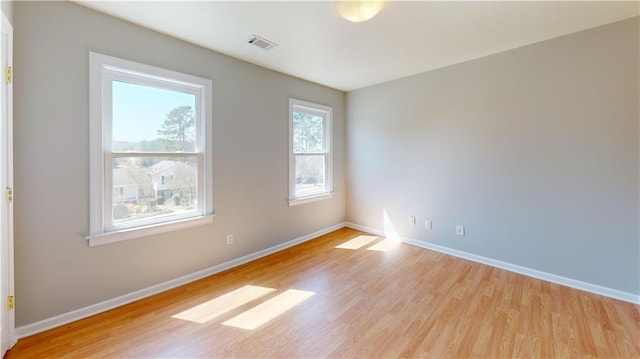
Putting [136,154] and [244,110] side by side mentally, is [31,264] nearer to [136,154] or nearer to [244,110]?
[136,154]

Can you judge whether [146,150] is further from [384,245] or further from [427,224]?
[427,224]

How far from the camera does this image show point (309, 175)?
426cm

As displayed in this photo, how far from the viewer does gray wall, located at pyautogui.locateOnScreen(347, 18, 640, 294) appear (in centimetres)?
240

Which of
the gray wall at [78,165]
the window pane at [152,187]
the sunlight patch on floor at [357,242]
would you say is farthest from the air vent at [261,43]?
the sunlight patch on floor at [357,242]

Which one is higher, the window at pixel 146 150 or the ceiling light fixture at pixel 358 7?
the ceiling light fixture at pixel 358 7

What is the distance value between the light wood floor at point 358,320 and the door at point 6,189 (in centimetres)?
22

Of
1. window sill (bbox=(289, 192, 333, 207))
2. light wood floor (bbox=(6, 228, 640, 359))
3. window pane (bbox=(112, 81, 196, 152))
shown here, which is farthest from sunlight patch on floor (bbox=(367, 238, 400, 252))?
window pane (bbox=(112, 81, 196, 152))

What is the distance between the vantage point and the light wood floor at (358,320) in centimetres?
180

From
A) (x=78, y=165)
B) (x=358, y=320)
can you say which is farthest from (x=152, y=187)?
(x=358, y=320)

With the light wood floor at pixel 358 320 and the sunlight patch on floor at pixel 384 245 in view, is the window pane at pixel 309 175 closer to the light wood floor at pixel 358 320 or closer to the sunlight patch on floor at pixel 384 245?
the sunlight patch on floor at pixel 384 245

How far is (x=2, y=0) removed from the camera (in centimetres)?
163

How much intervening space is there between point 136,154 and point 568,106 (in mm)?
4230

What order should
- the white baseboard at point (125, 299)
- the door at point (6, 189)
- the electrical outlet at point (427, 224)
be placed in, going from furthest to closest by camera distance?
the electrical outlet at point (427, 224) → the white baseboard at point (125, 299) → the door at point (6, 189)

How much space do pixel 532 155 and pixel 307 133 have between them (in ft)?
9.52
